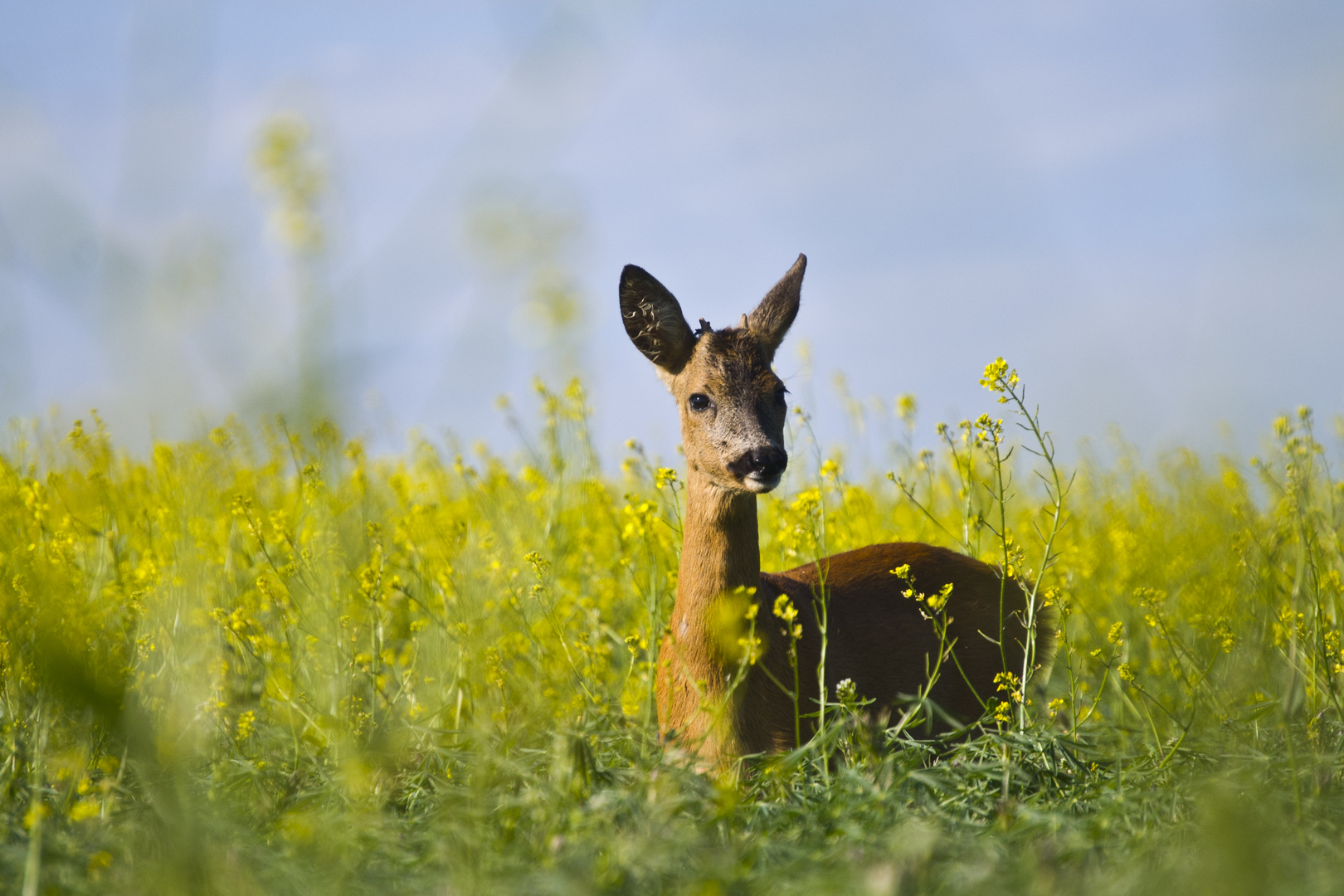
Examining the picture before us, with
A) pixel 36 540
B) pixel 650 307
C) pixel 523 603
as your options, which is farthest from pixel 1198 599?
pixel 36 540

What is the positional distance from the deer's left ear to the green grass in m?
0.67

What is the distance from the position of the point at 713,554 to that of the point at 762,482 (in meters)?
0.44

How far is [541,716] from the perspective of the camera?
3838 millimetres

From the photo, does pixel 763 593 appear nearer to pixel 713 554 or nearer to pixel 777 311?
pixel 713 554

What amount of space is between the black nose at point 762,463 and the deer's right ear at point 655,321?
84 centimetres

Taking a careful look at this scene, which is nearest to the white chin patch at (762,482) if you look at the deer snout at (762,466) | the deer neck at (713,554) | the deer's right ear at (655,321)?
the deer snout at (762,466)

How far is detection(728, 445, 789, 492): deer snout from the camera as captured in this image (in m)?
4.06

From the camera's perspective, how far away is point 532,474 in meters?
6.44

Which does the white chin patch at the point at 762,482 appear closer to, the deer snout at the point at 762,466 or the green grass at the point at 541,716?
the deer snout at the point at 762,466

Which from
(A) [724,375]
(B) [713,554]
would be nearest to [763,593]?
(B) [713,554]

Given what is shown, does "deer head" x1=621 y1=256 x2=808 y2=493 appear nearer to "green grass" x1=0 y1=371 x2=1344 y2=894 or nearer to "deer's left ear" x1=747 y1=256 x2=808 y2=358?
"deer's left ear" x1=747 y1=256 x2=808 y2=358

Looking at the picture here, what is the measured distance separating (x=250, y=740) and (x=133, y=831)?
4.12 feet

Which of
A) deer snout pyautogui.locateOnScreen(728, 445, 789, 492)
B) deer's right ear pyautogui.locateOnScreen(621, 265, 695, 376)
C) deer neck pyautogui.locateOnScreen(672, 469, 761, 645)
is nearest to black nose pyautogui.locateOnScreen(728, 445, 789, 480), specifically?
deer snout pyautogui.locateOnScreen(728, 445, 789, 492)

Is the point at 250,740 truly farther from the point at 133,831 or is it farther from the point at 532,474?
the point at 532,474
